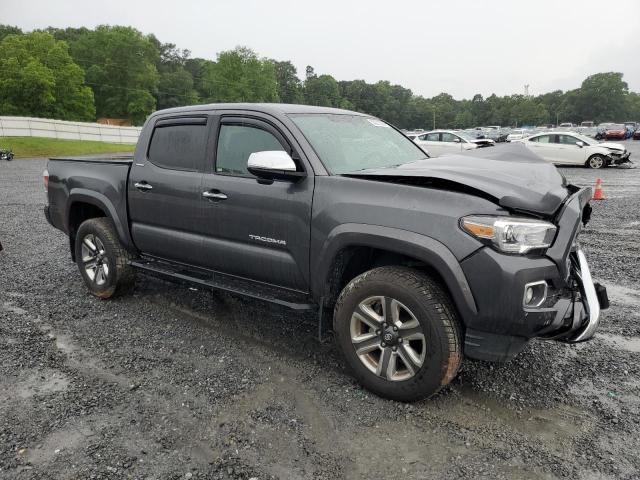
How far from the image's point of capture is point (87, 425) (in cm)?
298

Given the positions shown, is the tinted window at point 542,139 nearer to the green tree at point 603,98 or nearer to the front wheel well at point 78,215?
the front wheel well at point 78,215

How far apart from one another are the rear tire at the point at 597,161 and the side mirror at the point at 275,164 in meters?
19.0

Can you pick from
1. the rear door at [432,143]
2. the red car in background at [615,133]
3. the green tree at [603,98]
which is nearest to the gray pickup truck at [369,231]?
the rear door at [432,143]

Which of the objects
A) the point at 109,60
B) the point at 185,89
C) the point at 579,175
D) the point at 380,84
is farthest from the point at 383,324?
the point at 380,84

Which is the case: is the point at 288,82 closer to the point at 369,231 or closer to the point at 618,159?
the point at 618,159

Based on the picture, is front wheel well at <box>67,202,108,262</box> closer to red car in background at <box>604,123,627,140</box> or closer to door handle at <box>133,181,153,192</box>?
door handle at <box>133,181,153,192</box>

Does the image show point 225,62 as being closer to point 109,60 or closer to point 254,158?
point 109,60

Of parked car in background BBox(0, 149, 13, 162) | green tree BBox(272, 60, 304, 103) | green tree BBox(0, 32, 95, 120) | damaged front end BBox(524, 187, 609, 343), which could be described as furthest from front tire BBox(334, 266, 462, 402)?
green tree BBox(272, 60, 304, 103)

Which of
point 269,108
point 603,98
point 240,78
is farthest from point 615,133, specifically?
point 603,98

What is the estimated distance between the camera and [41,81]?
60406mm

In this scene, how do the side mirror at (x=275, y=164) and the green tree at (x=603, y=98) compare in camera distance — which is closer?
the side mirror at (x=275, y=164)

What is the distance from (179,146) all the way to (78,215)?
191 centimetres

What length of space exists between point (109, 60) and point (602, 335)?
91.6 meters

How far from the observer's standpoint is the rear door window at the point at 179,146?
420 cm
